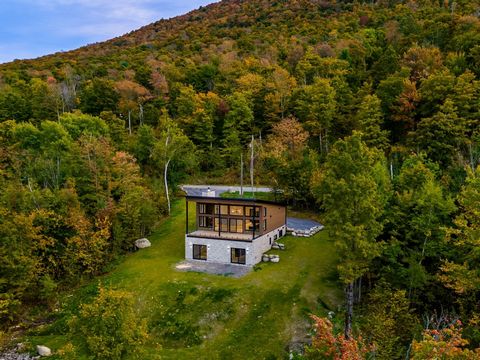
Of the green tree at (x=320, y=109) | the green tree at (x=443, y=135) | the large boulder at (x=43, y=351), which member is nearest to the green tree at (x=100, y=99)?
the green tree at (x=320, y=109)

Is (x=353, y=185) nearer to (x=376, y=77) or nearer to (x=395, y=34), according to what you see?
(x=376, y=77)

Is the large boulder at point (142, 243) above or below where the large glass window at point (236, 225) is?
below

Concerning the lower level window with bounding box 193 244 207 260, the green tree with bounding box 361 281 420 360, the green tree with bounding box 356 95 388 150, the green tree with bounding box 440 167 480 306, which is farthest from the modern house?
the green tree with bounding box 440 167 480 306

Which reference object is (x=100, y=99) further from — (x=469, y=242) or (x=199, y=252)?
(x=469, y=242)

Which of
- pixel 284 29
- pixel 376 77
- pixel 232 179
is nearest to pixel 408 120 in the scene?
pixel 376 77

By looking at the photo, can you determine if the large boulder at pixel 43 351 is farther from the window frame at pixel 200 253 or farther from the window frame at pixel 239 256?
the window frame at pixel 239 256

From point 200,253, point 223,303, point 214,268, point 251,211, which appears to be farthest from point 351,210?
point 200,253
